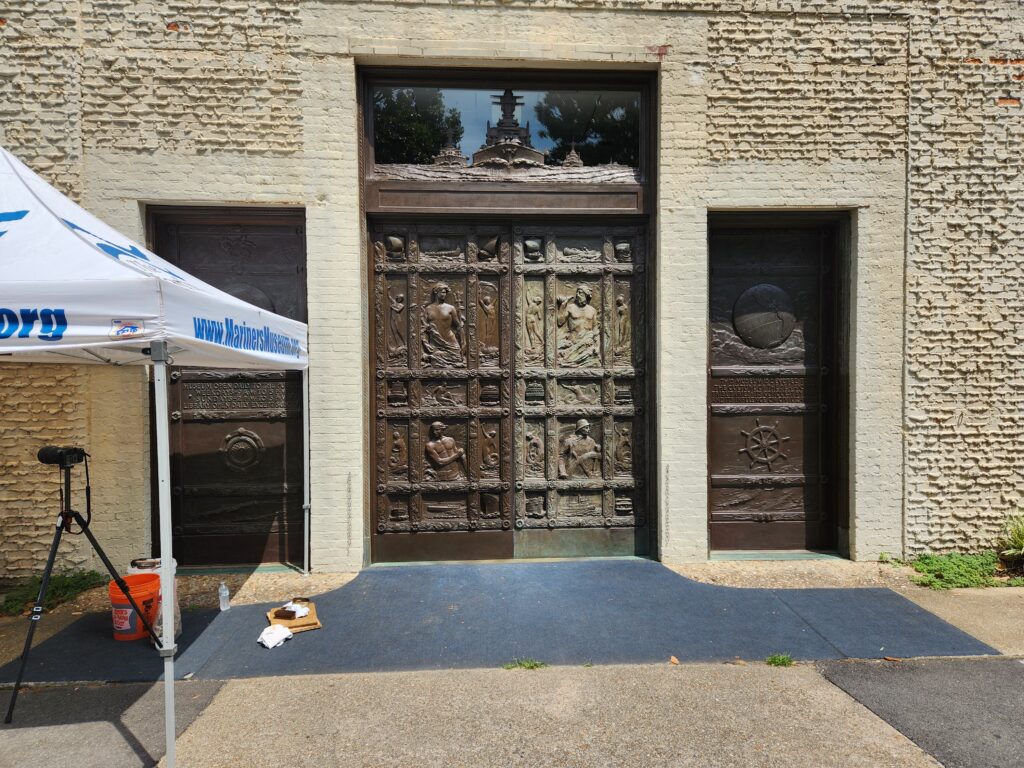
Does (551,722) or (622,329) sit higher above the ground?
(622,329)

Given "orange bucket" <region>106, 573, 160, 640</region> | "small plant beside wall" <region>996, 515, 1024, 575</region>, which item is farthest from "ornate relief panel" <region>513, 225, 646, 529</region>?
"small plant beside wall" <region>996, 515, 1024, 575</region>

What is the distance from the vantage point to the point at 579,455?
19.6 feet

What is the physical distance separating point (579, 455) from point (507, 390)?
103cm

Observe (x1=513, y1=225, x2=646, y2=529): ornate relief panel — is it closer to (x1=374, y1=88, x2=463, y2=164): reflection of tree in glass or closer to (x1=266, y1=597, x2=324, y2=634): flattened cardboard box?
(x1=374, y1=88, x2=463, y2=164): reflection of tree in glass

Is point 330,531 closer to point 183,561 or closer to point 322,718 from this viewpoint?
point 183,561

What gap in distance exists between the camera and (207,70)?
5.36 m

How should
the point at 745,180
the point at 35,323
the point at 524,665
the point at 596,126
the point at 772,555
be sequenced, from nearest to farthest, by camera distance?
the point at 35,323
the point at 524,665
the point at 745,180
the point at 772,555
the point at 596,126

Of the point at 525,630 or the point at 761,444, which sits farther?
the point at 761,444

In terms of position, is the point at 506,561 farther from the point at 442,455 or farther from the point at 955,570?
the point at 955,570

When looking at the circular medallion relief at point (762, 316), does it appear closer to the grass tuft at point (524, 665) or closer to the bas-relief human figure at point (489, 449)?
the bas-relief human figure at point (489, 449)

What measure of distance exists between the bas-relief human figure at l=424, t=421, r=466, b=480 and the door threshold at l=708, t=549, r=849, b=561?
2809mm

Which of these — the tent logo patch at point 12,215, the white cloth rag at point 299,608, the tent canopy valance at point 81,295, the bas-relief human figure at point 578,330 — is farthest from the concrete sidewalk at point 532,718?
the bas-relief human figure at point 578,330

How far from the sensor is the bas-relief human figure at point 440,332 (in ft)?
19.2

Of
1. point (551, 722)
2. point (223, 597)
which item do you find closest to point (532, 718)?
point (551, 722)
